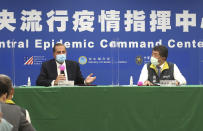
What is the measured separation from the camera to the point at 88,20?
5.22 meters

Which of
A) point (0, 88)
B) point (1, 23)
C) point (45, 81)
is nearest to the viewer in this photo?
point (0, 88)

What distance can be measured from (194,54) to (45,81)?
2729mm

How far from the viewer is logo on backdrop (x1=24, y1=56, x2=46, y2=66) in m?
5.23

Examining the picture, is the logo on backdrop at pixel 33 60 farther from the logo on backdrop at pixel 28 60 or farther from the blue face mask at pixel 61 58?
the blue face mask at pixel 61 58

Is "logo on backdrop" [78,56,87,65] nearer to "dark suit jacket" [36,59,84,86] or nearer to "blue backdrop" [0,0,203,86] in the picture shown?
"blue backdrop" [0,0,203,86]
